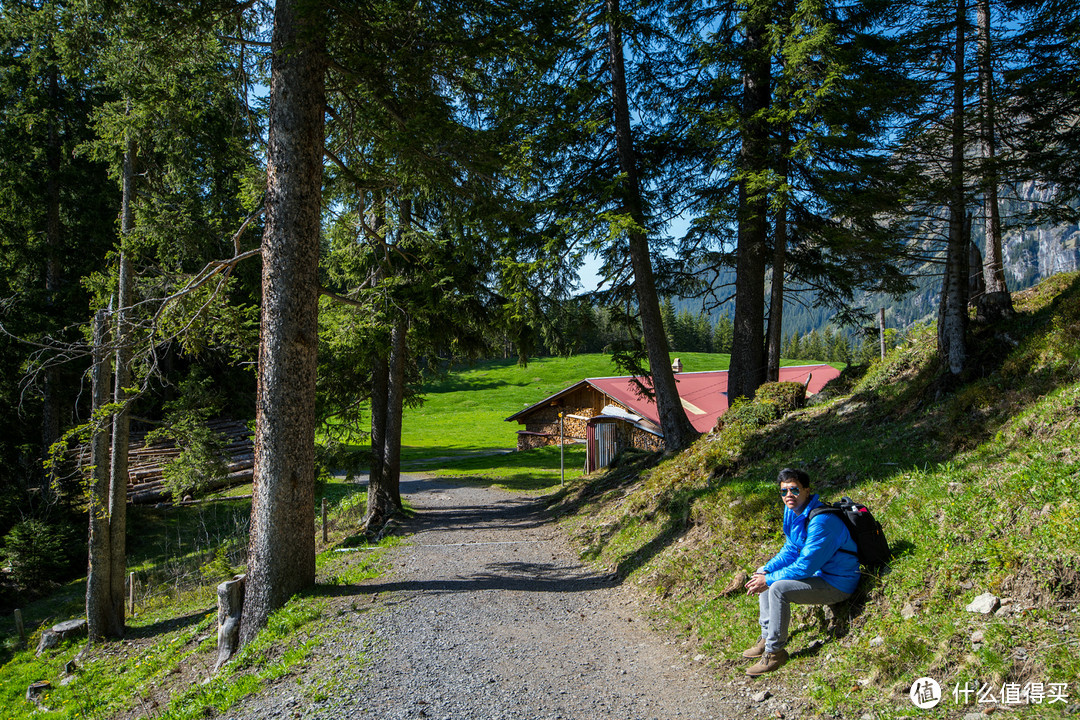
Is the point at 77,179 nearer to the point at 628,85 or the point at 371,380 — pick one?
the point at 371,380

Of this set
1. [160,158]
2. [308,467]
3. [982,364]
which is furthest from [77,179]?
Answer: [982,364]

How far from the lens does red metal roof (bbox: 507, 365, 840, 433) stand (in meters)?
27.3

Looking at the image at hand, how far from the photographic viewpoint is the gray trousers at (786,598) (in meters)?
4.48

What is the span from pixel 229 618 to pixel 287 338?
3.54 m

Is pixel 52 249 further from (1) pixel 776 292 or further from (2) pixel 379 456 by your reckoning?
(1) pixel 776 292

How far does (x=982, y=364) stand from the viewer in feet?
26.5

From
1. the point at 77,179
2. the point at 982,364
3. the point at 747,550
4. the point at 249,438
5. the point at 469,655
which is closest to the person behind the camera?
the point at 469,655

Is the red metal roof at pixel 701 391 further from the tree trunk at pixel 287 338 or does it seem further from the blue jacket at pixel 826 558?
the blue jacket at pixel 826 558

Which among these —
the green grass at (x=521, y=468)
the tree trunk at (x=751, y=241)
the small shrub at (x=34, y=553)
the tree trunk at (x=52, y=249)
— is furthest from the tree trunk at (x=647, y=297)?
the tree trunk at (x=52, y=249)

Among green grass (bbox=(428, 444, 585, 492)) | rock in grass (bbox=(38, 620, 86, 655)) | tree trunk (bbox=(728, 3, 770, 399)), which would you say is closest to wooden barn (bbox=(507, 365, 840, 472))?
green grass (bbox=(428, 444, 585, 492))

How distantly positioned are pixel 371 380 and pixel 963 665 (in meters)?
13.7

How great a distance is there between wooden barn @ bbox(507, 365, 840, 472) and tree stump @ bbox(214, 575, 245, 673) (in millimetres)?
13332

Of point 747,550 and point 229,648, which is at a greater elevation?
point 747,550

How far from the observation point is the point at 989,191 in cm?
751
